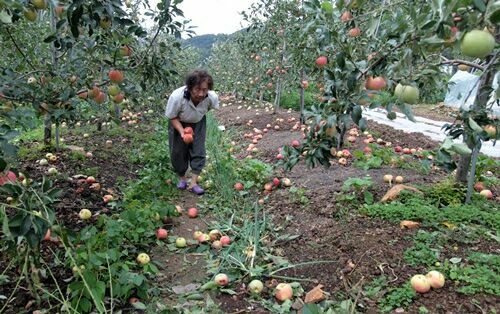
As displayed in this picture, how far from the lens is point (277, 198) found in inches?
164

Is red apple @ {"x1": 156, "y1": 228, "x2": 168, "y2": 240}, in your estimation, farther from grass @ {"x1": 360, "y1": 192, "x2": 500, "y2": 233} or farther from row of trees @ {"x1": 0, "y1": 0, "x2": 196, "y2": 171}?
grass @ {"x1": 360, "y1": 192, "x2": 500, "y2": 233}

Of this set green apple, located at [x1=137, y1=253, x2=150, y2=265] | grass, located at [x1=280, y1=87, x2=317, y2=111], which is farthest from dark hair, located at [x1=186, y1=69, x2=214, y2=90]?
grass, located at [x1=280, y1=87, x2=317, y2=111]

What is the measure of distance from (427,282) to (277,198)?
205 cm

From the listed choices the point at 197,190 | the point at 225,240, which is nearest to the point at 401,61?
the point at 225,240

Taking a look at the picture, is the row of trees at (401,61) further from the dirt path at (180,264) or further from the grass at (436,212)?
the dirt path at (180,264)

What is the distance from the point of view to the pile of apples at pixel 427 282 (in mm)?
2240

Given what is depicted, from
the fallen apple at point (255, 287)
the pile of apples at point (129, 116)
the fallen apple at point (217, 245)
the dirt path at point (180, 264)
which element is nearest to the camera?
the fallen apple at point (255, 287)

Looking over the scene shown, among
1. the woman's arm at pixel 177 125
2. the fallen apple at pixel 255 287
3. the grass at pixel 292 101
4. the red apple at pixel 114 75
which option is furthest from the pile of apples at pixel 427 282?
the grass at pixel 292 101

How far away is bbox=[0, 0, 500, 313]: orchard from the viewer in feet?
5.86

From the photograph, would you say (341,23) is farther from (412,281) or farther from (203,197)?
(203,197)

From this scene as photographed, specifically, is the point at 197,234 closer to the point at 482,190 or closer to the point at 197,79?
the point at 197,79

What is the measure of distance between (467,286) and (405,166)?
244 centimetres

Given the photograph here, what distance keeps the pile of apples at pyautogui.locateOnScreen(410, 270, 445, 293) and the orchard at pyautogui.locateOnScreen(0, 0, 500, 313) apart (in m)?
0.01

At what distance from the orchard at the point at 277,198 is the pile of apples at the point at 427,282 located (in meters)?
0.01
